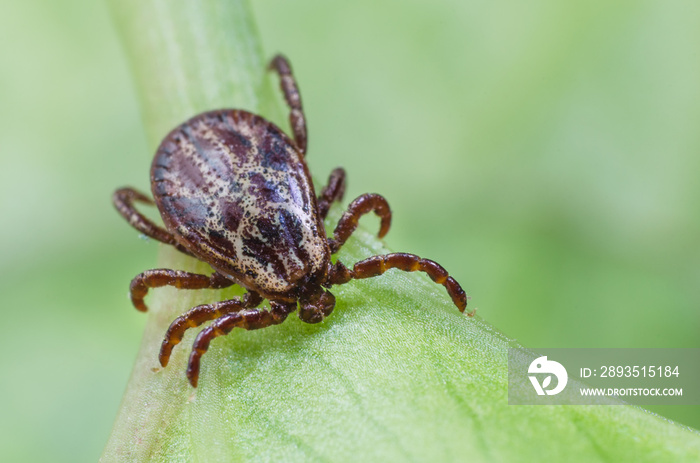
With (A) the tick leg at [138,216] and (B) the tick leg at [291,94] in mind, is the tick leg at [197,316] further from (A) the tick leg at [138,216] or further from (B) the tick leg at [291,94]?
(B) the tick leg at [291,94]

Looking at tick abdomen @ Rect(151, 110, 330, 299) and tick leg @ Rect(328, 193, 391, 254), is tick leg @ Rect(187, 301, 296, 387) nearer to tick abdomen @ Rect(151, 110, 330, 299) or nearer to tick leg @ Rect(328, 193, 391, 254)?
tick abdomen @ Rect(151, 110, 330, 299)

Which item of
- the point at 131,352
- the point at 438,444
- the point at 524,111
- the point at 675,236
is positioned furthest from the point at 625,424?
the point at 131,352

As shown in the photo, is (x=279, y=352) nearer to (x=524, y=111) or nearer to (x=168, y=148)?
(x=168, y=148)

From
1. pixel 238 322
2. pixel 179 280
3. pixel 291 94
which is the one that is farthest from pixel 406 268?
pixel 291 94

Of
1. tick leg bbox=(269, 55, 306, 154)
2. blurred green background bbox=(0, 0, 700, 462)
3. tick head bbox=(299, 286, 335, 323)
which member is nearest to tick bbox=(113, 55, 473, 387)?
tick head bbox=(299, 286, 335, 323)

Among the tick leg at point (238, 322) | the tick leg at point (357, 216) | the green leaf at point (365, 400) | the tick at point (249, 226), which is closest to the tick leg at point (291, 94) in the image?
the tick at point (249, 226)

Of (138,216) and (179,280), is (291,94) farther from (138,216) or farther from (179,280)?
(179,280)
